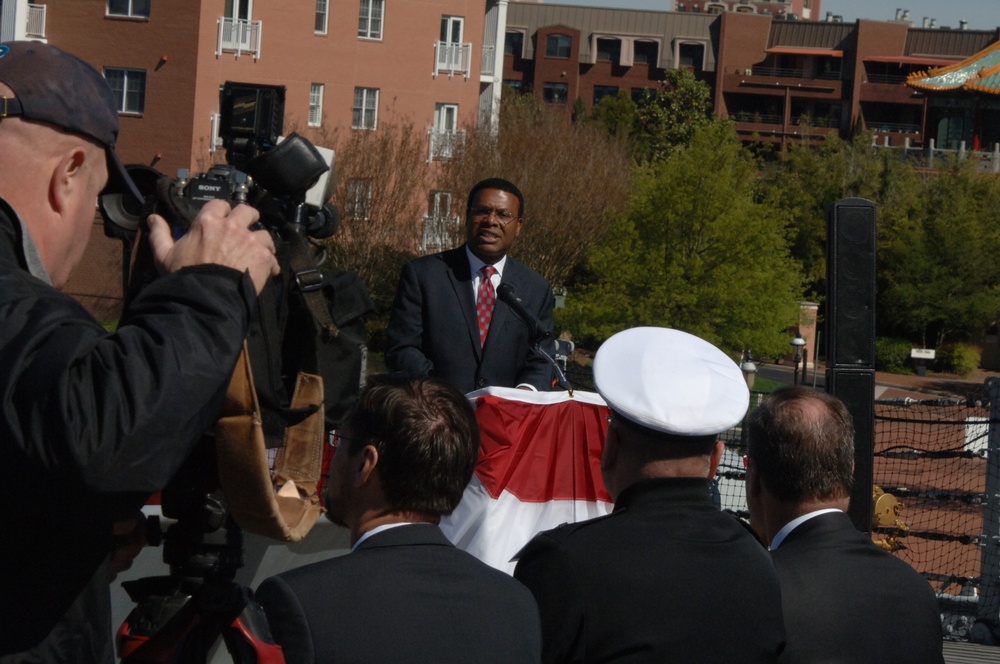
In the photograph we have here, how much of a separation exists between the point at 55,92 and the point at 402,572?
104cm

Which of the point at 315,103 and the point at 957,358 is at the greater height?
the point at 315,103

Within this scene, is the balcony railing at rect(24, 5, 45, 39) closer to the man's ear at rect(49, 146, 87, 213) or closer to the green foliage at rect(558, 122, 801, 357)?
the green foliage at rect(558, 122, 801, 357)

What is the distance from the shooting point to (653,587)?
239 centimetres

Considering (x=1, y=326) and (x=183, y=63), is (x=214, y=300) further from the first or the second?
(x=183, y=63)

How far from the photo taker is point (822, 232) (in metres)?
44.4

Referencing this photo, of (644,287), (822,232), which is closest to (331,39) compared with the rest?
(644,287)

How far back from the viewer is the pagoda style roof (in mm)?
65750

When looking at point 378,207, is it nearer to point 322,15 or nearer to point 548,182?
point 548,182

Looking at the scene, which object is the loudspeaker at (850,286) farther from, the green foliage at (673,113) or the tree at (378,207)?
the green foliage at (673,113)

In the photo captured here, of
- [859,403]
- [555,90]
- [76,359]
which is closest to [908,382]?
[859,403]

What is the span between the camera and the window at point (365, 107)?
37.2 m

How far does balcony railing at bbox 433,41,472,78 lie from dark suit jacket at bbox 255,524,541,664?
37257 millimetres

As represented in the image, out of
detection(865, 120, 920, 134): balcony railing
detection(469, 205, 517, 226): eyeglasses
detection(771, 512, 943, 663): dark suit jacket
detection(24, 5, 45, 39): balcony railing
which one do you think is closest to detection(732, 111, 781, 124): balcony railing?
detection(865, 120, 920, 134): balcony railing

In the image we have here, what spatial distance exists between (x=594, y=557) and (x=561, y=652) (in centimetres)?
20
